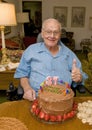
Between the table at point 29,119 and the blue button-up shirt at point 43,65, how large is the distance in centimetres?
31

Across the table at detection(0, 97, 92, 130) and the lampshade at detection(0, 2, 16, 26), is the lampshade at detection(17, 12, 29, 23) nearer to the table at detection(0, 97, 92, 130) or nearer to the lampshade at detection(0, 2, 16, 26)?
the lampshade at detection(0, 2, 16, 26)

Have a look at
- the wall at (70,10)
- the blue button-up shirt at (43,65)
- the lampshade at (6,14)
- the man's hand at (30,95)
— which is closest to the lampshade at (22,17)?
the wall at (70,10)

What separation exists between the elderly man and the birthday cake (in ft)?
1.28

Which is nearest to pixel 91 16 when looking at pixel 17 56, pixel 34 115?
pixel 17 56

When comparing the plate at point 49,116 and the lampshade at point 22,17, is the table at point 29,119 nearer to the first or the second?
the plate at point 49,116

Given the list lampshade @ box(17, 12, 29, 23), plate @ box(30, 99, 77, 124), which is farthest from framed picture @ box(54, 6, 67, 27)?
plate @ box(30, 99, 77, 124)

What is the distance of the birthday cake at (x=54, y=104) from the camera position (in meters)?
1.07

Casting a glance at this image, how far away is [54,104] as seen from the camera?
3.50 feet

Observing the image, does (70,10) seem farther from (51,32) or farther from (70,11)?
(51,32)

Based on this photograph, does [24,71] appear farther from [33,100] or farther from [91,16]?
[91,16]

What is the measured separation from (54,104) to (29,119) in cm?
19

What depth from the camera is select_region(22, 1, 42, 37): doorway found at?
25.4ft

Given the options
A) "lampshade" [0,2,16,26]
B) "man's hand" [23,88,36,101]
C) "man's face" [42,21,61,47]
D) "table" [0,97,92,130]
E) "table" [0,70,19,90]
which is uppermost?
"lampshade" [0,2,16,26]

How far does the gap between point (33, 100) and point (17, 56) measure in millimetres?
1730
